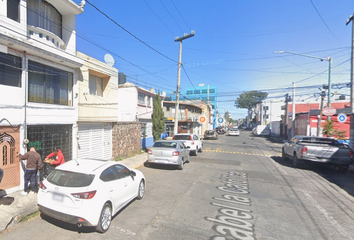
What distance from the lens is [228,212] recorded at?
16.5ft

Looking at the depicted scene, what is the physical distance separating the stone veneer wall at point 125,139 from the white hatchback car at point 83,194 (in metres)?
6.89

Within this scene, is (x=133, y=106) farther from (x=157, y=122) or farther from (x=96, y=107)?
(x=96, y=107)

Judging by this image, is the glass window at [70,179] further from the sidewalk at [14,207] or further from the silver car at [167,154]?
the silver car at [167,154]

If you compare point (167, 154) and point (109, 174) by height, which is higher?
point (109, 174)

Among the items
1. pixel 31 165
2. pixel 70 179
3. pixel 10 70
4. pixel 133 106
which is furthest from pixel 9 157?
pixel 133 106

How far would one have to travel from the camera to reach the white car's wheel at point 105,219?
12.8 ft

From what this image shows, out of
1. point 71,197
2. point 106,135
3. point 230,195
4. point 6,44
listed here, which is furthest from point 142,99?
point 71,197

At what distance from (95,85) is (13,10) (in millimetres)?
4971

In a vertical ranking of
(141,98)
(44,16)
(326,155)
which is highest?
(44,16)

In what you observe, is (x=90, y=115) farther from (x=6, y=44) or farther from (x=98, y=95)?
(x=6, y=44)

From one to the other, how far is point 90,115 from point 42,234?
665 centimetres

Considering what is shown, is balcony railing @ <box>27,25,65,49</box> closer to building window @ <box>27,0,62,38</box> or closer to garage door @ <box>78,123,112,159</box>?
building window @ <box>27,0,62,38</box>

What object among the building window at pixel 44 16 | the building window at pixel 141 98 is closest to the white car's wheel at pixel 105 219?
the building window at pixel 44 16

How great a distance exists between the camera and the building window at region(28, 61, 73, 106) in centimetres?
691
